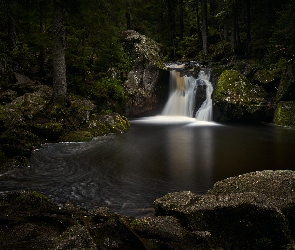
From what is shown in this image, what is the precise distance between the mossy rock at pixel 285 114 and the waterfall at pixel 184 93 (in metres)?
4.76

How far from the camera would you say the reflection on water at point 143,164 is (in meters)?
6.74

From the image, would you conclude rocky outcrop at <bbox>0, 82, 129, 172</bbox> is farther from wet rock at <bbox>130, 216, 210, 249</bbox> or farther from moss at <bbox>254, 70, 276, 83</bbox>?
moss at <bbox>254, 70, 276, 83</bbox>

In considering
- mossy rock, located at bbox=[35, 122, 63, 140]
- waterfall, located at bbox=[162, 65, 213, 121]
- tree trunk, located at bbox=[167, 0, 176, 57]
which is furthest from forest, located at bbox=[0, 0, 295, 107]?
tree trunk, located at bbox=[167, 0, 176, 57]

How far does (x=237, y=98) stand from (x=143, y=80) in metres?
7.34

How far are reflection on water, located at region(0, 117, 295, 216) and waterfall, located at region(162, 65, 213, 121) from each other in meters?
5.78

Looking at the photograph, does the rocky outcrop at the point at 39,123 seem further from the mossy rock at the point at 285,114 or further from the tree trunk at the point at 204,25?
the tree trunk at the point at 204,25

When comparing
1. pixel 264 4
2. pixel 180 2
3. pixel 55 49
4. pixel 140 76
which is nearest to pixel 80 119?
pixel 55 49

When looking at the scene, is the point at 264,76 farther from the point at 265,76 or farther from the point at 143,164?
the point at 143,164

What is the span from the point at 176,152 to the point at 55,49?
742 cm

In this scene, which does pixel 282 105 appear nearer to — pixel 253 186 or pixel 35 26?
pixel 253 186

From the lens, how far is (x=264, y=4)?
85.4ft

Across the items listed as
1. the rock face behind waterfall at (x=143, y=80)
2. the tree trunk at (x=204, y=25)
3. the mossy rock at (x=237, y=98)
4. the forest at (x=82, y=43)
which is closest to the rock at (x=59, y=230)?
the forest at (x=82, y=43)

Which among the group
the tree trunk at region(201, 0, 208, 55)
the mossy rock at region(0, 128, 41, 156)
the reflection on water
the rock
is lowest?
the reflection on water

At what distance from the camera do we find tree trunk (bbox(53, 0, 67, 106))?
40.9 ft
